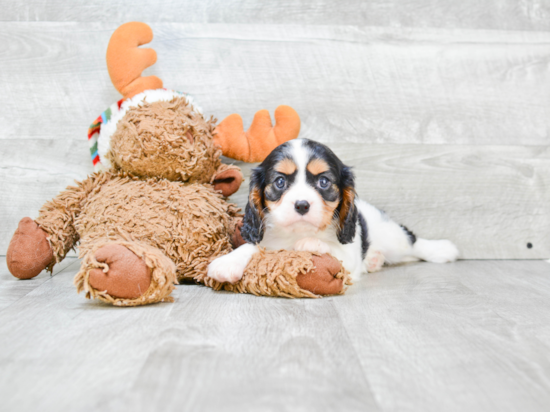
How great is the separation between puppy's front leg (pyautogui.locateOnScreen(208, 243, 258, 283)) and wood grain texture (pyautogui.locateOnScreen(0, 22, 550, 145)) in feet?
3.30

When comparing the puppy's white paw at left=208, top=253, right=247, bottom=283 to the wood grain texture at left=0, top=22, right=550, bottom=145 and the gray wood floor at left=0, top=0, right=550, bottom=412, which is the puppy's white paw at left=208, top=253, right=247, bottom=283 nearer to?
the gray wood floor at left=0, top=0, right=550, bottom=412

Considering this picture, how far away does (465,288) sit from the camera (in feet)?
6.98

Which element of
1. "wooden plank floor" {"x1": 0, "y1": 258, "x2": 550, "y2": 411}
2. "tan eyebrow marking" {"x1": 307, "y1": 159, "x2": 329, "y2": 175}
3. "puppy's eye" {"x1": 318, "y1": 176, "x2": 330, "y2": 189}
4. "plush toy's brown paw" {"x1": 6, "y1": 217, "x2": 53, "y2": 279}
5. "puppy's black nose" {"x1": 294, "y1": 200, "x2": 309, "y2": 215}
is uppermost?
"tan eyebrow marking" {"x1": 307, "y1": 159, "x2": 329, "y2": 175}

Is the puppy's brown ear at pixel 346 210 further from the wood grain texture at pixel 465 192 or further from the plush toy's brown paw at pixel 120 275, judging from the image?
the plush toy's brown paw at pixel 120 275

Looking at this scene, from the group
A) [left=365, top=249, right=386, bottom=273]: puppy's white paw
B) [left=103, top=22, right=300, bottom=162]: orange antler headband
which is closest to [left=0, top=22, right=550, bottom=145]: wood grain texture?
[left=103, top=22, right=300, bottom=162]: orange antler headband

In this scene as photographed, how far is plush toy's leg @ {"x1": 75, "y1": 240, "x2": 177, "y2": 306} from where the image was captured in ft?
5.41

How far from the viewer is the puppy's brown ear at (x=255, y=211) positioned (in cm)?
205

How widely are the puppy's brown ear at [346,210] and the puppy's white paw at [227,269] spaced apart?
43 centimetres

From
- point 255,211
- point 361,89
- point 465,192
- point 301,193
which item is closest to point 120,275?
point 255,211

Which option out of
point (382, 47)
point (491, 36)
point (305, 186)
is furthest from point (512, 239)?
point (305, 186)

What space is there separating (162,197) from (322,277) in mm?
757

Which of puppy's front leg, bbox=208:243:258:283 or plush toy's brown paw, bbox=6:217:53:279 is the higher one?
plush toy's brown paw, bbox=6:217:53:279

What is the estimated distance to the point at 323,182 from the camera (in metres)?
1.98

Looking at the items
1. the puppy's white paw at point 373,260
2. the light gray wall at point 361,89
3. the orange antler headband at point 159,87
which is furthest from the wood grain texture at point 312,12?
the puppy's white paw at point 373,260
